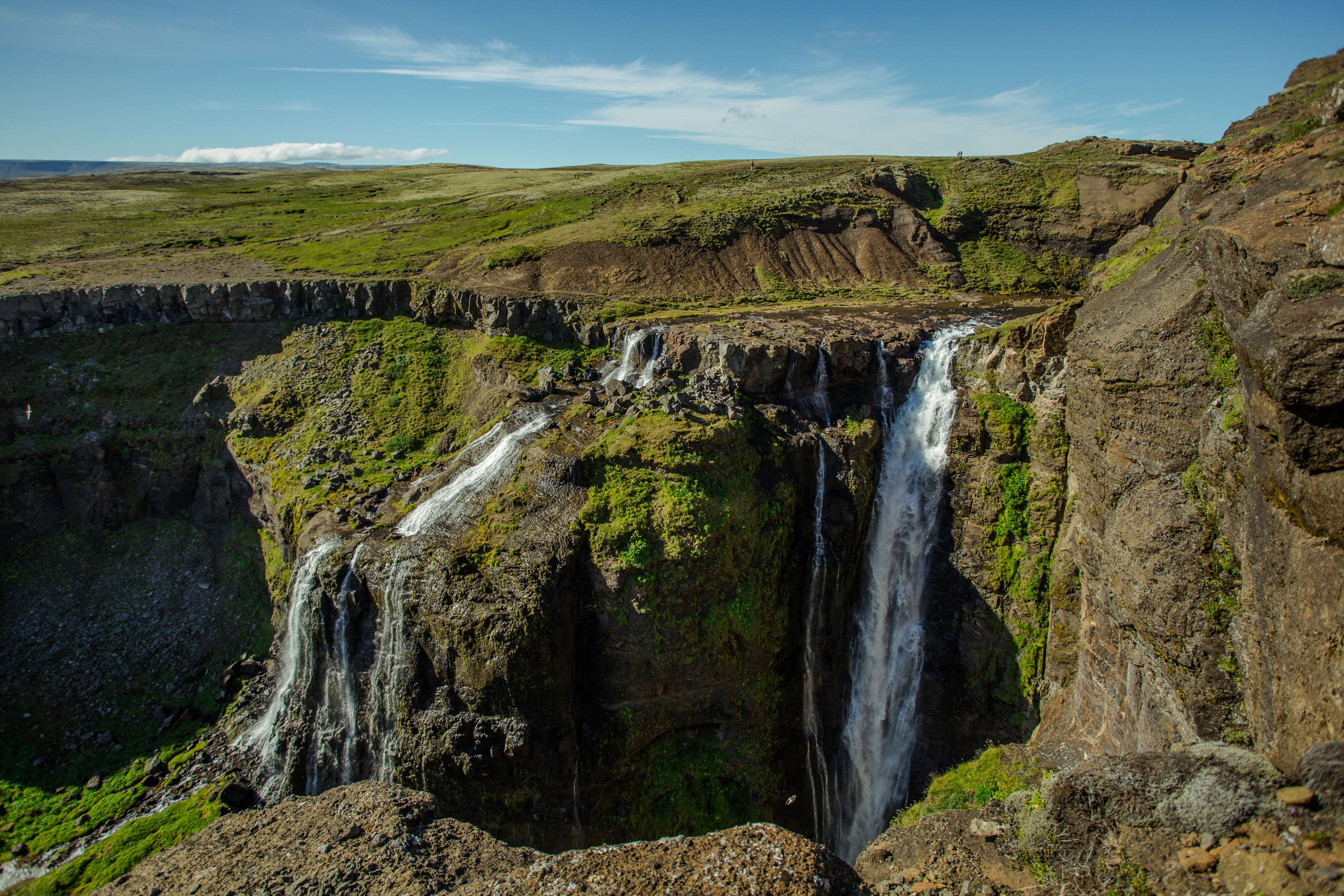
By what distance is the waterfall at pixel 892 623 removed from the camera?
2197 cm

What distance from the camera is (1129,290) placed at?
730 inches

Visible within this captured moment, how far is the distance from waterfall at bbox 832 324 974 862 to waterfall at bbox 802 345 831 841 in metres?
0.63

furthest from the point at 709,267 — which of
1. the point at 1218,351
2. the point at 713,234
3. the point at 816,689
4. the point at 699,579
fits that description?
the point at 1218,351

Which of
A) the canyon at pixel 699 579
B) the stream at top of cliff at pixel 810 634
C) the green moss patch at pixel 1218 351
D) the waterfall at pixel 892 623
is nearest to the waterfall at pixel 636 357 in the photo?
the canyon at pixel 699 579

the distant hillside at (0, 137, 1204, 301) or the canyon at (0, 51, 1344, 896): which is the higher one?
the distant hillside at (0, 137, 1204, 301)

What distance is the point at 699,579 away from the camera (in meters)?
19.3

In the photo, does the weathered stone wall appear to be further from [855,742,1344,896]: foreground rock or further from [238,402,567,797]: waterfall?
[238,402,567,797]: waterfall

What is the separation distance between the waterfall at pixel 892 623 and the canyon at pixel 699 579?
142 millimetres

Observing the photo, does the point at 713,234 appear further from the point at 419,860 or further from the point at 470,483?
the point at 419,860

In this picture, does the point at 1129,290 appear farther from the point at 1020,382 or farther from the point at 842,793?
the point at 842,793

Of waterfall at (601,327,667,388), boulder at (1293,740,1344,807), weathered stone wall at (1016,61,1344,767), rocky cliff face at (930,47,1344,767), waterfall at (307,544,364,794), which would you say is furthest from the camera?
waterfall at (601,327,667,388)

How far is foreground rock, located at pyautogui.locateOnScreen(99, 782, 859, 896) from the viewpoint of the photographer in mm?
10211

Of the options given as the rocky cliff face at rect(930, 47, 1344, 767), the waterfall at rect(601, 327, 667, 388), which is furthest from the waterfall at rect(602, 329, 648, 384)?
the rocky cliff face at rect(930, 47, 1344, 767)

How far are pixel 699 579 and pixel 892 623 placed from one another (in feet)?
26.8
